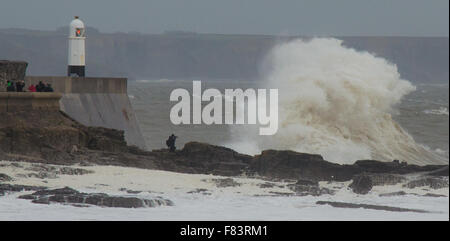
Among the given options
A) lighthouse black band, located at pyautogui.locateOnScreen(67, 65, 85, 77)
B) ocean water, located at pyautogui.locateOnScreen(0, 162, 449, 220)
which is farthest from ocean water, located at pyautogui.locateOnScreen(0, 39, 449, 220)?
lighthouse black band, located at pyautogui.locateOnScreen(67, 65, 85, 77)

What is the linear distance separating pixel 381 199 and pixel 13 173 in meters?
4.78

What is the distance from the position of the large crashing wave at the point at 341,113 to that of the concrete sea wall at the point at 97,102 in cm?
441

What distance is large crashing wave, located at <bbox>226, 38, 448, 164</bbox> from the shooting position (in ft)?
72.2

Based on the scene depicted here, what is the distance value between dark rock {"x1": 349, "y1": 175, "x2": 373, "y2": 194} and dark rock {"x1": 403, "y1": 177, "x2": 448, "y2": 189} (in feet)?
2.08

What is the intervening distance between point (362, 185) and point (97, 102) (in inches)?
198

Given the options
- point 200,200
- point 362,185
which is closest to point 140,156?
point 200,200

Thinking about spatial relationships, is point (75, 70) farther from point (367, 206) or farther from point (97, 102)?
point (367, 206)

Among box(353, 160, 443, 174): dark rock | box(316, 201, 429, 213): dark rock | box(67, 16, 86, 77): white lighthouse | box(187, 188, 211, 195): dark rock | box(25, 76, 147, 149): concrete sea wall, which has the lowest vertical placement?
box(316, 201, 429, 213): dark rock

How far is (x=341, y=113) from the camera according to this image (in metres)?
23.4

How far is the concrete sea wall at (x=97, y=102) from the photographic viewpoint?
1720cm

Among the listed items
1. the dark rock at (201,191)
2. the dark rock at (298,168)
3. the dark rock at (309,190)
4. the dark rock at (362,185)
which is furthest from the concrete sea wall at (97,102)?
the dark rock at (362,185)

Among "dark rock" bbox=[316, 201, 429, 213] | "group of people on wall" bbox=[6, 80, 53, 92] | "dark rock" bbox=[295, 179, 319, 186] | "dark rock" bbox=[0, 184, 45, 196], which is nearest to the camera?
"dark rock" bbox=[316, 201, 429, 213]

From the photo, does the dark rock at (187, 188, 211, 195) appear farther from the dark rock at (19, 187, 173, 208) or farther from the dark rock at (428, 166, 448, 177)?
the dark rock at (428, 166, 448, 177)
